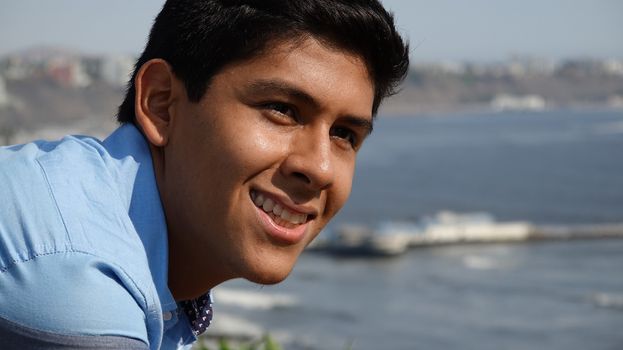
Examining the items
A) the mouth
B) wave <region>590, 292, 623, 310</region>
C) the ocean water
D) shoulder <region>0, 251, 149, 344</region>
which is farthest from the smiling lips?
wave <region>590, 292, 623, 310</region>

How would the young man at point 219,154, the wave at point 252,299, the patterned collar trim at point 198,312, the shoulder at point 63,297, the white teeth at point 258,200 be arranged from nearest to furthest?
1. the shoulder at point 63,297
2. the young man at point 219,154
3. the white teeth at point 258,200
4. the patterned collar trim at point 198,312
5. the wave at point 252,299

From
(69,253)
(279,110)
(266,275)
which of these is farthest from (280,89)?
(69,253)

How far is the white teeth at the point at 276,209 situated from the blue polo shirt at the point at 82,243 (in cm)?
13

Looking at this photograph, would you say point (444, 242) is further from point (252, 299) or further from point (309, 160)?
point (309, 160)

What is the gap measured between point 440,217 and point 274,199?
154ft

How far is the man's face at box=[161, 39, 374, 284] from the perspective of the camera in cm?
142

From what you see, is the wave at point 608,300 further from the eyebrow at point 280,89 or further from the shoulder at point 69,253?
the shoulder at point 69,253

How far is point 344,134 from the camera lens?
5.04ft

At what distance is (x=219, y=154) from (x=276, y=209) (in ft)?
0.36

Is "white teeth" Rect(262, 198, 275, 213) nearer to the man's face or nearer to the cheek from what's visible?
the man's face

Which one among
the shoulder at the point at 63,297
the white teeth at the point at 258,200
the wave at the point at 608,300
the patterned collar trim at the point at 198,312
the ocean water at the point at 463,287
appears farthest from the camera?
the wave at the point at 608,300

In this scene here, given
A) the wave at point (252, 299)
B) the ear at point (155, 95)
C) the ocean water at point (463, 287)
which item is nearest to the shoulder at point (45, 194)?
the ear at point (155, 95)

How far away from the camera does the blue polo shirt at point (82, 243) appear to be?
122 centimetres

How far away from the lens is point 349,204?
6544 centimetres
